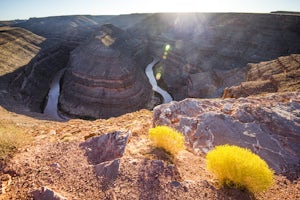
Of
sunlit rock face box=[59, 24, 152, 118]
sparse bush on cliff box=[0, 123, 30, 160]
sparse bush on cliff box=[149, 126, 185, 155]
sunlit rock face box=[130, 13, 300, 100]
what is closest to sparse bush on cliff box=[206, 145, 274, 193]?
sparse bush on cliff box=[149, 126, 185, 155]

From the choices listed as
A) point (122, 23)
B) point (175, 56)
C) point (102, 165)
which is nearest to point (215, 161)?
point (102, 165)

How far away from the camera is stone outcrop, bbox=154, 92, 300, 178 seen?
6.24m

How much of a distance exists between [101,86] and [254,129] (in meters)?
29.3

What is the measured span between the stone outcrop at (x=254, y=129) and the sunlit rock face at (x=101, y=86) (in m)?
23.2

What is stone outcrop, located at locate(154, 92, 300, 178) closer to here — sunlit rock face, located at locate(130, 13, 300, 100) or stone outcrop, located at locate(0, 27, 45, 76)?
sunlit rock face, located at locate(130, 13, 300, 100)

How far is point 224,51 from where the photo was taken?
39.2 metres

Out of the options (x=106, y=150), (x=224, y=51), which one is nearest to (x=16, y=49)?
(x=224, y=51)

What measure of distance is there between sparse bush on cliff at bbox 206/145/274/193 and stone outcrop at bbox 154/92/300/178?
188 cm

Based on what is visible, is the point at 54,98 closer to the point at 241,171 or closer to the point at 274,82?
the point at 274,82

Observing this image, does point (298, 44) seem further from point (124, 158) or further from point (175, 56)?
point (124, 158)

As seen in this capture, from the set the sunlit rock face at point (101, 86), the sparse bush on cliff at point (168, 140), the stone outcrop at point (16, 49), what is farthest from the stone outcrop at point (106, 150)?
the stone outcrop at point (16, 49)

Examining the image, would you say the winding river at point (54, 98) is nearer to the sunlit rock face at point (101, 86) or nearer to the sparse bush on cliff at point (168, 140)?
the sunlit rock face at point (101, 86)

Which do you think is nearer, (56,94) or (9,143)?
(9,143)

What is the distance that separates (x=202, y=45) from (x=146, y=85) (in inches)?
656
